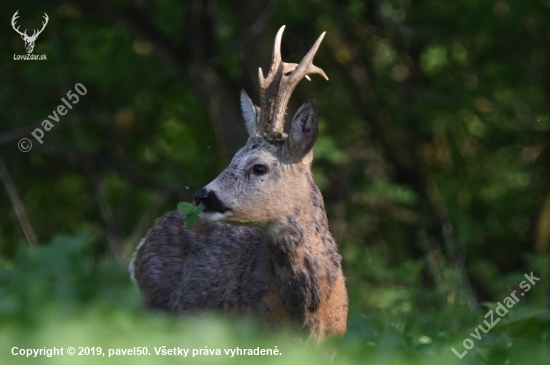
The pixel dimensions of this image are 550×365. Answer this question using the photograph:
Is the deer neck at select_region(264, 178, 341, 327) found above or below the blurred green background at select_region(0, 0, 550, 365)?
above

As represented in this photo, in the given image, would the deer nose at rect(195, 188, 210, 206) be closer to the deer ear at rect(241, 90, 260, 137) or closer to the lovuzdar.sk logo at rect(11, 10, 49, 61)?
the deer ear at rect(241, 90, 260, 137)

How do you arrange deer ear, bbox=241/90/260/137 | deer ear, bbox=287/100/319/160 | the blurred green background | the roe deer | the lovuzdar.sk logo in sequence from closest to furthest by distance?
the roe deer < deer ear, bbox=287/100/319/160 < deer ear, bbox=241/90/260/137 < the blurred green background < the lovuzdar.sk logo

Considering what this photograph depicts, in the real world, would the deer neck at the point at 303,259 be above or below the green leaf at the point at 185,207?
below

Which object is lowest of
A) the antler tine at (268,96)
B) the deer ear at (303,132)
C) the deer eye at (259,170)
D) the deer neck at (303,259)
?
the deer neck at (303,259)

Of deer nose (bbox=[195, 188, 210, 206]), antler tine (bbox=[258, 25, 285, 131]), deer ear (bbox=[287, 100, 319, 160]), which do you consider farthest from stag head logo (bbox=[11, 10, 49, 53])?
deer nose (bbox=[195, 188, 210, 206])

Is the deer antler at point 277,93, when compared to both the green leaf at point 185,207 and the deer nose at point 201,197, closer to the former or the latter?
the deer nose at point 201,197

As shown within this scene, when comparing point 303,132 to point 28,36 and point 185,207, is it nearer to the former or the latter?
point 185,207

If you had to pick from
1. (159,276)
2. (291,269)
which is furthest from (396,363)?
(159,276)

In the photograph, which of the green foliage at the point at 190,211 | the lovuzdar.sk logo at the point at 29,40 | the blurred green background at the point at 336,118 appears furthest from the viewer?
the lovuzdar.sk logo at the point at 29,40

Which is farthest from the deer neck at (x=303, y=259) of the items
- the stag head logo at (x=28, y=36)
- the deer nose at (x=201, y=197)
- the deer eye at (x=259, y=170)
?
the stag head logo at (x=28, y=36)

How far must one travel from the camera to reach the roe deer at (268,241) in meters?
6.00

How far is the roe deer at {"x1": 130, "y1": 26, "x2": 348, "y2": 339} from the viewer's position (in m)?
6.00

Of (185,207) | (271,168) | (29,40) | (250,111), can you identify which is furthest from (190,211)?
(29,40)

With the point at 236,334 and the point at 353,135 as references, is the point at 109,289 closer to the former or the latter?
the point at 236,334
